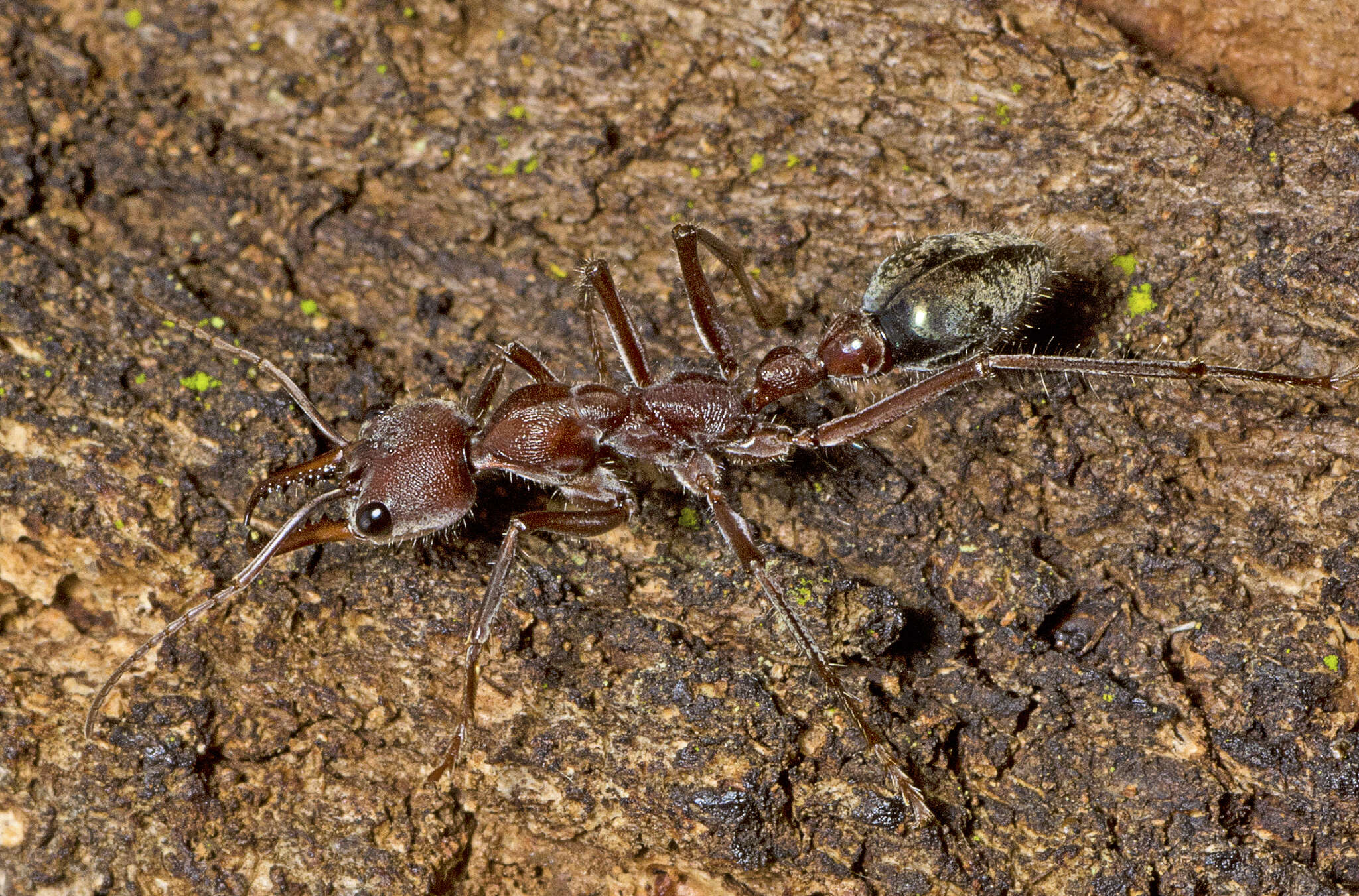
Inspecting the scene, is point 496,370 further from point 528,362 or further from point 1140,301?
point 1140,301

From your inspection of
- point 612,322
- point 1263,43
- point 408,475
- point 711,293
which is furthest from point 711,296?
point 1263,43

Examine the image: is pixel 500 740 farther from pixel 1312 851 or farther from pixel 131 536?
pixel 1312 851

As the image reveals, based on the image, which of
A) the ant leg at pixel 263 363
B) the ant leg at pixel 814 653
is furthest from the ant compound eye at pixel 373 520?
the ant leg at pixel 814 653

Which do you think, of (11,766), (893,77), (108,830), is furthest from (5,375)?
(893,77)

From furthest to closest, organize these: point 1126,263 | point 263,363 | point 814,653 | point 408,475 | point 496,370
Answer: point 496,370 < point 1126,263 < point 263,363 < point 408,475 < point 814,653

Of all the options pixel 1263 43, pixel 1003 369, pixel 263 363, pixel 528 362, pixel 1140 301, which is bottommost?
pixel 528 362

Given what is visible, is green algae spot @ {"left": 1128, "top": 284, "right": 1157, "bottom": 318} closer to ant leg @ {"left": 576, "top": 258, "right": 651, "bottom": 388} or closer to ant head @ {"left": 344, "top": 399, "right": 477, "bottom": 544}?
ant leg @ {"left": 576, "top": 258, "right": 651, "bottom": 388}

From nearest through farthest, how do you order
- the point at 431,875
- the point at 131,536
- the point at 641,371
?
1. the point at 431,875
2. the point at 131,536
3. the point at 641,371
